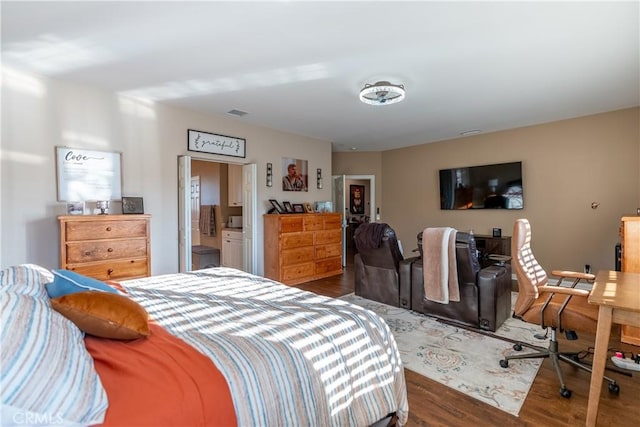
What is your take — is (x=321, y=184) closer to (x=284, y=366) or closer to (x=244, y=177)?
(x=244, y=177)

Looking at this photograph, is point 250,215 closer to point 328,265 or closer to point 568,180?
point 328,265

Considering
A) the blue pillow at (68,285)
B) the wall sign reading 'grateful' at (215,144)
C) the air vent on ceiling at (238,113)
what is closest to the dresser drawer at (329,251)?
the wall sign reading 'grateful' at (215,144)

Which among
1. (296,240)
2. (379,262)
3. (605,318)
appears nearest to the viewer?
(605,318)

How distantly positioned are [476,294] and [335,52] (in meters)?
2.74

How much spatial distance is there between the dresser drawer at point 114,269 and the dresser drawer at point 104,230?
27 cm

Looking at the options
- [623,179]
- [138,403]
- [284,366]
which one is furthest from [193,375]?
[623,179]

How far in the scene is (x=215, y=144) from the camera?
15.0 ft

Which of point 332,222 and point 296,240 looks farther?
point 332,222

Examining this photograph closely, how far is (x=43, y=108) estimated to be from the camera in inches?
125

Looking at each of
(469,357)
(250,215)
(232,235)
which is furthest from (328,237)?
(469,357)

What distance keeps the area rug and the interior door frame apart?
8.01 ft

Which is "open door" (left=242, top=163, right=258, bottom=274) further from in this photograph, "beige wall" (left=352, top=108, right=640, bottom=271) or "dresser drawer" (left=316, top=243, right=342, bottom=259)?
"beige wall" (left=352, top=108, right=640, bottom=271)

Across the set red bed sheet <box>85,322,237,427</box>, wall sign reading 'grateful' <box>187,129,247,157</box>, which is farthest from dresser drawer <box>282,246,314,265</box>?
red bed sheet <box>85,322,237,427</box>

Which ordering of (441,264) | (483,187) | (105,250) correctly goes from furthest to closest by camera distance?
1. (483,187)
2. (441,264)
3. (105,250)
